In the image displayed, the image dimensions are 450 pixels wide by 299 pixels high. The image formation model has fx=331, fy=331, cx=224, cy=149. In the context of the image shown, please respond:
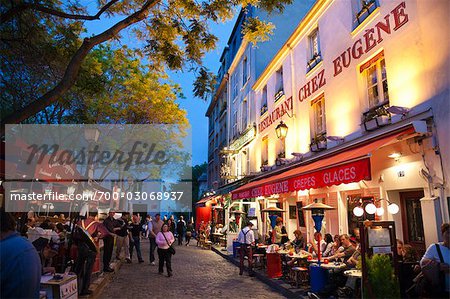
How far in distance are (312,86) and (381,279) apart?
7.96 metres

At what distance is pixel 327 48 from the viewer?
1116cm

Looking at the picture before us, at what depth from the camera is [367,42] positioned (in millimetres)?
8945

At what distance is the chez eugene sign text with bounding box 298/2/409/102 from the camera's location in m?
7.73

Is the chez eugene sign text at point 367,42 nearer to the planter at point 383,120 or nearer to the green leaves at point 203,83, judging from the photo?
the planter at point 383,120

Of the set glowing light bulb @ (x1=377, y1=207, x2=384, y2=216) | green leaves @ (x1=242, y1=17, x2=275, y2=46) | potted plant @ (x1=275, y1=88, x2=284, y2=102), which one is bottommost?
glowing light bulb @ (x1=377, y1=207, x2=384, y2=216)

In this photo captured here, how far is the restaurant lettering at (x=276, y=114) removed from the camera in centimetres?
1421

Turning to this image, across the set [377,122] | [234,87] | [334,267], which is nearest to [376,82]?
[377,122]

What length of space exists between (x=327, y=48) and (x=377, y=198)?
5.42 metres

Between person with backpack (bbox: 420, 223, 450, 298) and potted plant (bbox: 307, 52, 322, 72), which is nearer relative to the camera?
person with backpack (bbox: 420, 223, 450, 298)

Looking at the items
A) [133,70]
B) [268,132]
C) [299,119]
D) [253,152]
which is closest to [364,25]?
[299,119]

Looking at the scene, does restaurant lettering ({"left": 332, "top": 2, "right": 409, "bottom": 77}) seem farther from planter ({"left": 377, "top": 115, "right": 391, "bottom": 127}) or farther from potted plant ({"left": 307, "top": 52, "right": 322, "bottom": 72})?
planter ({"left": 377, "top": 115, "right": 391, "bottom": 127})

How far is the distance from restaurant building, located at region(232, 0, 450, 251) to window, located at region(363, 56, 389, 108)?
1.1 inches

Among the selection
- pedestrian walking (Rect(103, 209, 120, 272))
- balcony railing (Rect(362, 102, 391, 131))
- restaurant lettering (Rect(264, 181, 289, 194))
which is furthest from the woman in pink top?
balcony railing (Rect(362, 102, 391, 131))

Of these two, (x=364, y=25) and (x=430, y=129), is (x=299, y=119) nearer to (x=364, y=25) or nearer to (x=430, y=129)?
(x=364, y=25)
